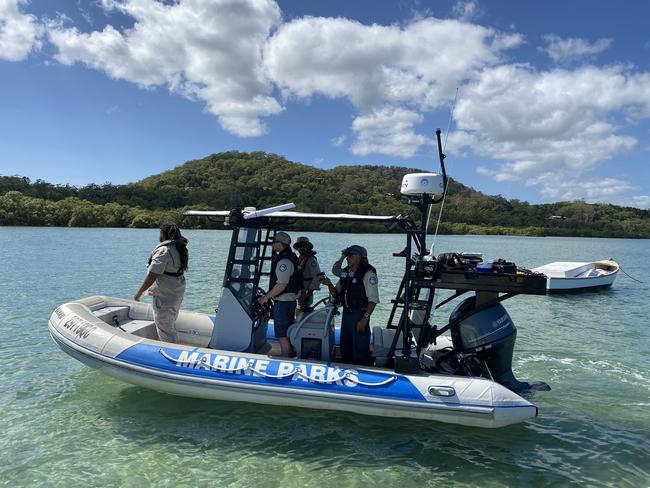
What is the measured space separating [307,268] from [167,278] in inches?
68.3

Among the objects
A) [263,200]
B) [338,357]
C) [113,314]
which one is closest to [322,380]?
[338,357]

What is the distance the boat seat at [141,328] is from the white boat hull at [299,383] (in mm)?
716

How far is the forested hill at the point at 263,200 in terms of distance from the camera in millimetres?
70250

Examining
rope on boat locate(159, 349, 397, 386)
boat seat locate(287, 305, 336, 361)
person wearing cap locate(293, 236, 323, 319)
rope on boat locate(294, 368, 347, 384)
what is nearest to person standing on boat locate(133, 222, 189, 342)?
rope on boat locate(159, 349, 397, 386)

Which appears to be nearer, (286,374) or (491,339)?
(286,374)

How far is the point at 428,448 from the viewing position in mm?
5020

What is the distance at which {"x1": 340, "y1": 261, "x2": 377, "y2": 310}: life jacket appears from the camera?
17.3ft

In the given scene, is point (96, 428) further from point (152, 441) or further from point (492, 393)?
point (492, 393)

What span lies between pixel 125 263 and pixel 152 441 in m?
20.5

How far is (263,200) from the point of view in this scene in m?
86.6

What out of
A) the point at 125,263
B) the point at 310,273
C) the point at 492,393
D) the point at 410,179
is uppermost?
the point at 410,179

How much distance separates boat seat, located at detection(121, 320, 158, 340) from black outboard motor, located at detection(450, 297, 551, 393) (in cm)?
413

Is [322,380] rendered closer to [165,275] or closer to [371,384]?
[371,384]

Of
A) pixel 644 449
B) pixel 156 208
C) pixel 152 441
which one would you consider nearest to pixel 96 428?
pixel 152 441
